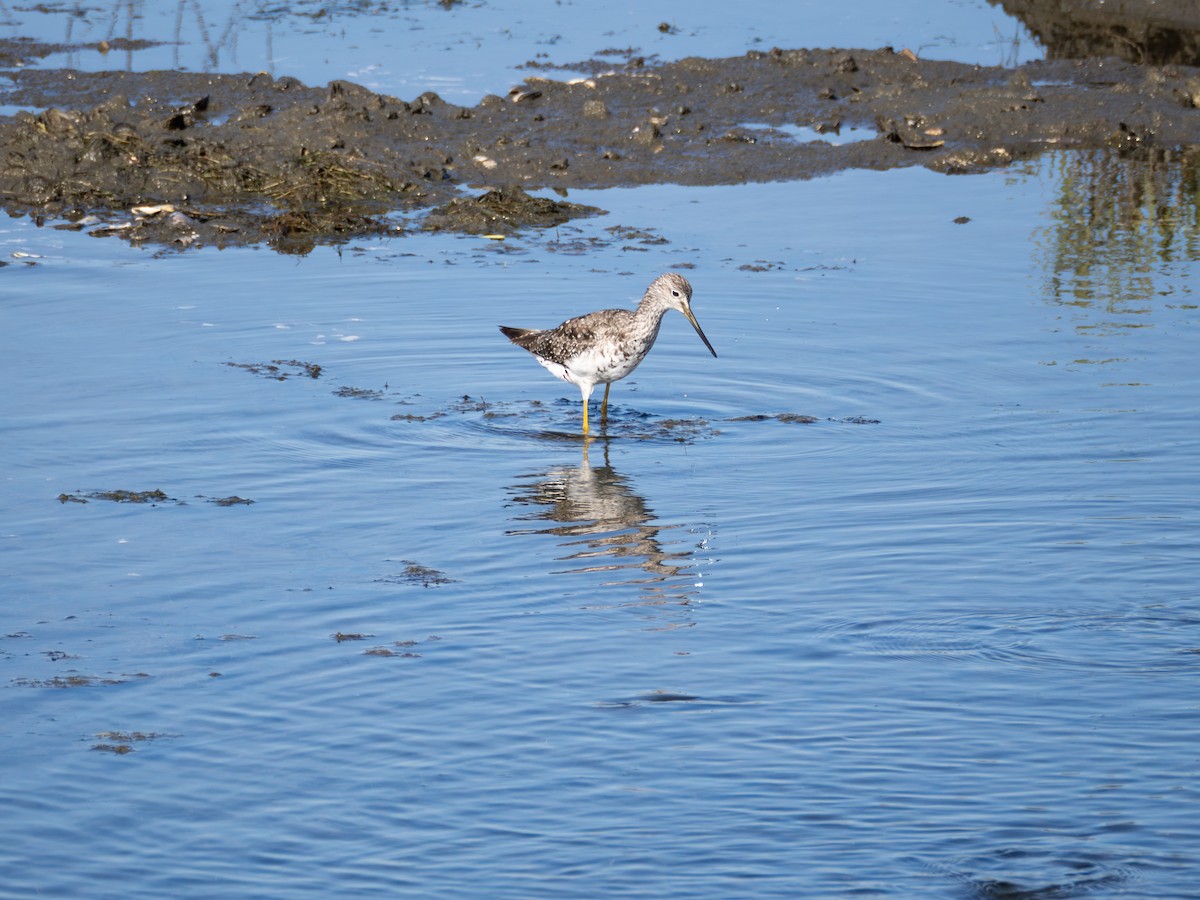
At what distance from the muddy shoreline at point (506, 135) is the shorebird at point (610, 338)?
4.80 metres

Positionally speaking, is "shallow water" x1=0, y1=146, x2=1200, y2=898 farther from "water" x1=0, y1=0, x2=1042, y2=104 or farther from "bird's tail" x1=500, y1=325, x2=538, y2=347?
"water" x1=0, y1=0, x2=1042, y2=104

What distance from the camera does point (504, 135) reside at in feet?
61.2

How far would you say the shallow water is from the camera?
19.8ft

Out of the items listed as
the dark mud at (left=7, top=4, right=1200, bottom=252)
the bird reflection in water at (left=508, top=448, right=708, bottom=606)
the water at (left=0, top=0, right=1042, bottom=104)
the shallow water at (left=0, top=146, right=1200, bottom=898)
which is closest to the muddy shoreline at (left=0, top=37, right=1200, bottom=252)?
the dark mud at (left=7, top=4, right=1200, bottom=252)

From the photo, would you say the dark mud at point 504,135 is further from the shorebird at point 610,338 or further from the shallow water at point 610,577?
the shorebird at point 610,338

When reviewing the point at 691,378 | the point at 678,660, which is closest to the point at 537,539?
the point at 678,660

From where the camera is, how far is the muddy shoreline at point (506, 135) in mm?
16609

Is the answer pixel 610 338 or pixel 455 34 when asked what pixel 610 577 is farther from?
pixel 455 34

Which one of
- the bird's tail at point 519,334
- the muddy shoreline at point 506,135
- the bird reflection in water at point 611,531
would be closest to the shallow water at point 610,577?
the bird reflection in water at point 611,531

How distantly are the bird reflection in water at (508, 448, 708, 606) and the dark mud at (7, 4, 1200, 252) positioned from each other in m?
6.21

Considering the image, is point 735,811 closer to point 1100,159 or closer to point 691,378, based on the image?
point 691,378

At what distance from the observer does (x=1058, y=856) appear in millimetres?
5863

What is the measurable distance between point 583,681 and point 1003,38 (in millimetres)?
18232

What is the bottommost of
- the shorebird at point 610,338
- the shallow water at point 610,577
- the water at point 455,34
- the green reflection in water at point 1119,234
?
the shallow water at point 610,577
